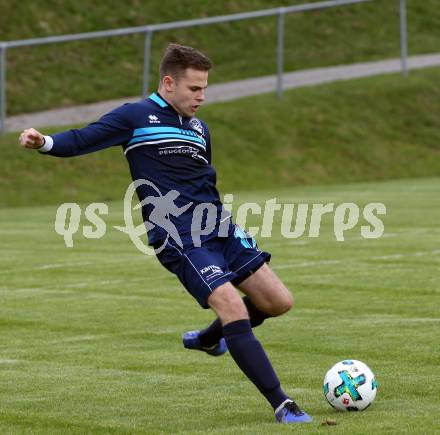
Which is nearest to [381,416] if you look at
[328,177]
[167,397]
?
[167,397]

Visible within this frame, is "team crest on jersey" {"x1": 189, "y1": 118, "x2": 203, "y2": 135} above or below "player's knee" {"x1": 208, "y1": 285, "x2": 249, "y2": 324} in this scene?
above

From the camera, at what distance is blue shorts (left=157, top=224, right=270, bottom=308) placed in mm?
7594

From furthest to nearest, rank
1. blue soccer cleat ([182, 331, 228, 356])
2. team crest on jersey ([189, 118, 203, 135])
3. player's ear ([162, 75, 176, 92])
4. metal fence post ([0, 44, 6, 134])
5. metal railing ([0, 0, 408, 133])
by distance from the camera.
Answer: metal railing ([0, 0, 408, 133]) < metal fence post ([0, 44, 6, 134]) < blue soccer cleat ([182, 331, 228, 356]) < team crest on jersey ([189, 118, 203, 135]) < player's ear ([162, 75, 176, 92])

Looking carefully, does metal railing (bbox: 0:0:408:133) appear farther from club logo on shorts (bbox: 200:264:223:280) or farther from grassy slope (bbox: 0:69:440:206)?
club logo on shorts (bbox: 200:264:223:280)

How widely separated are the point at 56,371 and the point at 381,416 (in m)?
2.69

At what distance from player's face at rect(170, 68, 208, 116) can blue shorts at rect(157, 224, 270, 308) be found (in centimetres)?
75

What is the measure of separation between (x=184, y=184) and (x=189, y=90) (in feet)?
1.81

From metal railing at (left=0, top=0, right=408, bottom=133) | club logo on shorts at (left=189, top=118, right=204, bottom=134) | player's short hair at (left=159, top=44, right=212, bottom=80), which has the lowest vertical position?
club logo on shorts at (left=189, top=118, right=204, bottom=134)

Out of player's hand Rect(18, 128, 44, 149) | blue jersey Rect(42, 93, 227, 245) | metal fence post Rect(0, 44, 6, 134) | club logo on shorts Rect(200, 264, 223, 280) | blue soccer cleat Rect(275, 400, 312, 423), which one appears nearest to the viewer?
blue soccer cleat Rect(275, 400, 312, 423)

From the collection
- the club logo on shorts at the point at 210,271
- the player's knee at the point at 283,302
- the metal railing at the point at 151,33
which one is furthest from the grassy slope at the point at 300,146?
the club logo on shorts at the point at 210,271

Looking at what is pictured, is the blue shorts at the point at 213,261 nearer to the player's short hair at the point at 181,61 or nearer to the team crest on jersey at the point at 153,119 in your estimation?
the team crest on jersey at the point at 153,119

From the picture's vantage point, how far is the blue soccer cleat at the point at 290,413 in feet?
23.7

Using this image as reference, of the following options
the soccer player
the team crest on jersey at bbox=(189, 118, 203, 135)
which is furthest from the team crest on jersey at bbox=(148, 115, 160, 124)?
the team crest on jersey at bbox=(189, 118, 203, 135)

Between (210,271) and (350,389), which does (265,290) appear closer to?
(210,271)
